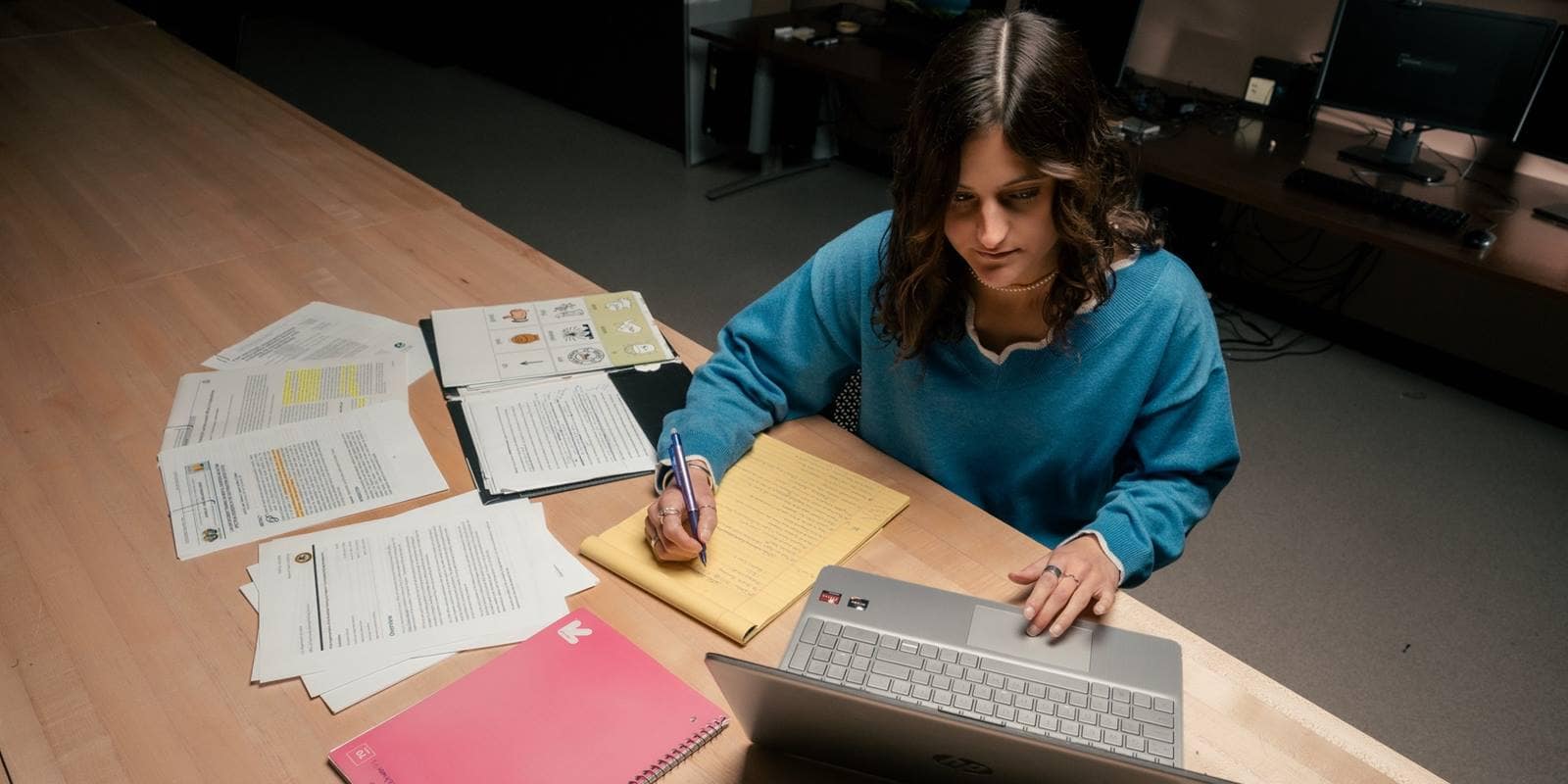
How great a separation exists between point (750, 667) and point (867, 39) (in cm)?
316

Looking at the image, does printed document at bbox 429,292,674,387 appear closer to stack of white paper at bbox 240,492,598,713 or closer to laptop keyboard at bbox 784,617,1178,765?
stack of white paper at bbox 240,492,598,713

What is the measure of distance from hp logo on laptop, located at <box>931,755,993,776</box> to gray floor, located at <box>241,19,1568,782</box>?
1.48 m

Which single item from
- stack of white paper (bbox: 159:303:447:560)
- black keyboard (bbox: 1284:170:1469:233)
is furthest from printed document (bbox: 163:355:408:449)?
black keyboard (bbox: 1284:170:1469:233)

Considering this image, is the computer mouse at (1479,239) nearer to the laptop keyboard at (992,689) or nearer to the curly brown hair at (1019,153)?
the curly brown hair at (1019,153)

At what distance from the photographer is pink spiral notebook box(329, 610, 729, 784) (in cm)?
86

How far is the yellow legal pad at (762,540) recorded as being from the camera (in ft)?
3.38

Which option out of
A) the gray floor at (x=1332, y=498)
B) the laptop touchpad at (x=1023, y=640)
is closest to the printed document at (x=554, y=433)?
the laptop touchpad at (x=1023, y=640)

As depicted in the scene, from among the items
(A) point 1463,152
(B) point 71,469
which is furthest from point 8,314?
(A) point 1463,152

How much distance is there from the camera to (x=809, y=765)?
2.86ft

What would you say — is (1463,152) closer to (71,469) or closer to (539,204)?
(539,204)

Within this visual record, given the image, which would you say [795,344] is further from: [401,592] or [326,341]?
[326,341]

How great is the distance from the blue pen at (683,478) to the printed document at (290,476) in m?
0.28

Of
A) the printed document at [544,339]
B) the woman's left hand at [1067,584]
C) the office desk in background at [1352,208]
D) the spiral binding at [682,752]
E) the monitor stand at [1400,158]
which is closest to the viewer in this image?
the spiral binding at [682,752]

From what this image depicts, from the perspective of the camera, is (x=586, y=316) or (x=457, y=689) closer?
(x=457, y=689)
